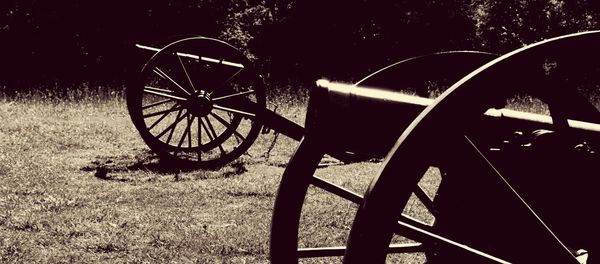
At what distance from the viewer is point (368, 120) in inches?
114

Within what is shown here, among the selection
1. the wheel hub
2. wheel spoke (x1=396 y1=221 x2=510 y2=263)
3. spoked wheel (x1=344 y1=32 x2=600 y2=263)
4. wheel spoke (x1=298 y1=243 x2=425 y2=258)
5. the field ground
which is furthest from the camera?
the wheel hub

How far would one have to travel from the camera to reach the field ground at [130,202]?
541 cm

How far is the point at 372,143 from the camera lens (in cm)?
300

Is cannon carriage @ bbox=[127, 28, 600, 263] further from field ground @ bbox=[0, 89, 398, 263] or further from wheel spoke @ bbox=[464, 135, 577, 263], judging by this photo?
field ground @ bbox=[0, 89, 398, 263]

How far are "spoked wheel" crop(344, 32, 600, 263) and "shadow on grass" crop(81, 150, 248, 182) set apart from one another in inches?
188

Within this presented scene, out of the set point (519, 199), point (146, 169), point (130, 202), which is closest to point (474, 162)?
point (519, 199)

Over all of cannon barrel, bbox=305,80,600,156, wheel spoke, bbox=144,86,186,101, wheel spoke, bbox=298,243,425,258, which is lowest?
wheel spoke, bbox=298,243,425,258

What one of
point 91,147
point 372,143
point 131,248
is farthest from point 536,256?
point 91,147

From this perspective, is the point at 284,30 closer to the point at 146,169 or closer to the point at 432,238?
the point at 146,169

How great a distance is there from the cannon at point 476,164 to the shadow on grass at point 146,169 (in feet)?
15.8

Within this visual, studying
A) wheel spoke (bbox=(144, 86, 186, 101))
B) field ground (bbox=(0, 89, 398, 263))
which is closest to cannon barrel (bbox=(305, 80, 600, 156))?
field ground (bbox=(0, 89, 398, 263))

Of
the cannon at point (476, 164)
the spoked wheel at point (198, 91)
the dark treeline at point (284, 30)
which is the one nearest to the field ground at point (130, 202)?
the spoked wheel at point (198, 91)

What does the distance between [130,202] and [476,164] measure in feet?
15.1

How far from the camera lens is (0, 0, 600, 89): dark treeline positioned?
17109 millimetres
